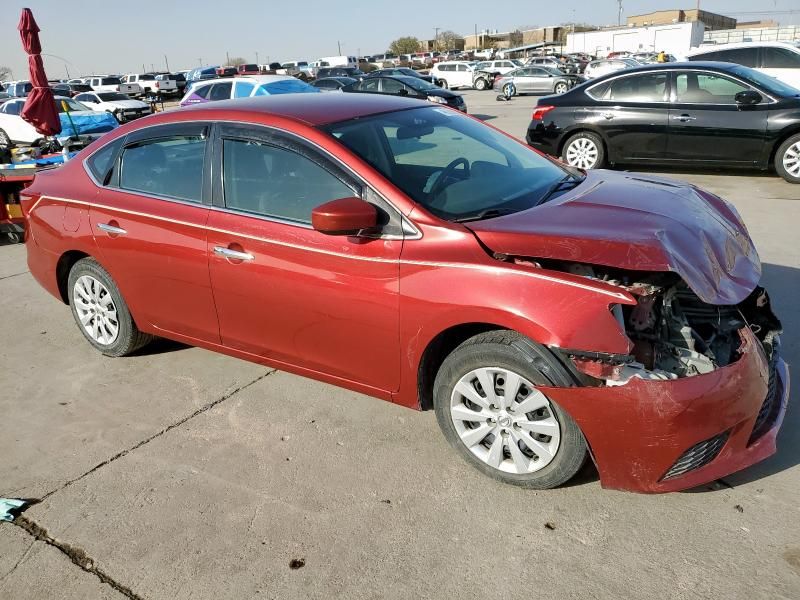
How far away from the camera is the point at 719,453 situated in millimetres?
2666

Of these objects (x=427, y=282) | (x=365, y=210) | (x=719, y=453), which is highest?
(x=365, y=210)

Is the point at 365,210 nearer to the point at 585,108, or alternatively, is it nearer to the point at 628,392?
the point at 628,392

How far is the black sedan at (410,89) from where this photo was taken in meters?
19.8

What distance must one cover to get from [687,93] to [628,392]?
24.7 ft

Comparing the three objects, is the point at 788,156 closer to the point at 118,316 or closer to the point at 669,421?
the point at 669,421

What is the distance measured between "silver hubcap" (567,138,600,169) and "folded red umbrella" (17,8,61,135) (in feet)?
24.2

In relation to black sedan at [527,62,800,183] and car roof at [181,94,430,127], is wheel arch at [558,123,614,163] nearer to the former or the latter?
black sedan at [527,62,800,183]

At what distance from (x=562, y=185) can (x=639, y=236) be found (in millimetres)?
964

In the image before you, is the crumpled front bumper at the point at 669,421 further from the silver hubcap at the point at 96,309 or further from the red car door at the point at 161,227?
the silver hubcap at the point at 96,309

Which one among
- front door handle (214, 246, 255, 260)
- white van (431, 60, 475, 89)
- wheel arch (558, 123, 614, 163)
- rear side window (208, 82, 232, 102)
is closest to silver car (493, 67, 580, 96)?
white van (431, 60, 475, 89)

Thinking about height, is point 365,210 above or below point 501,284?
above

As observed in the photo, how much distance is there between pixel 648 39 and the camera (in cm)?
6181

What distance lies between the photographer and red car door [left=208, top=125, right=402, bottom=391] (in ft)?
10.2

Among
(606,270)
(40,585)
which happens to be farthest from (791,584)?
(40,585)
